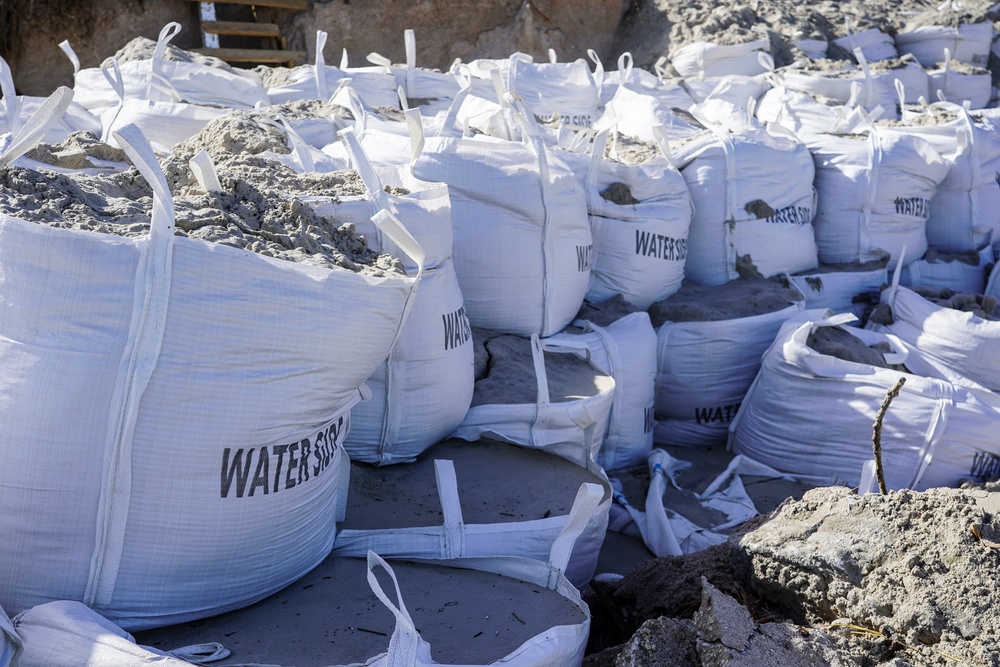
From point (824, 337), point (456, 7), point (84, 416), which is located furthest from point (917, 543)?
point (456, 7)

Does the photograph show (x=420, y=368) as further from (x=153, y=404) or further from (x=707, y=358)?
(x=707, y=358)

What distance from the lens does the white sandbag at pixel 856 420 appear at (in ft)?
8.07

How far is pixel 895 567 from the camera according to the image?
1384 mm

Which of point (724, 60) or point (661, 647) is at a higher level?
point (724, 60)

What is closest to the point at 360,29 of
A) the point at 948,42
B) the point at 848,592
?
the point at 948,42

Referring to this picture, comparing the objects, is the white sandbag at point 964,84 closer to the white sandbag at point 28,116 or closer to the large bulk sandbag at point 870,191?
the large bulk sandbag at point 870,191

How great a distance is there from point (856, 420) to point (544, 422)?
981 mm

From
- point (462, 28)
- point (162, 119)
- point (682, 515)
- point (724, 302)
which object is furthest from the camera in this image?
point (462, 28)

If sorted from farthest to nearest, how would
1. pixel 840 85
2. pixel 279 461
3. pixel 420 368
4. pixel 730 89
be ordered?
pixel 840 85 < pixel 730 89 < pixel 420 368 < pixel 279 461

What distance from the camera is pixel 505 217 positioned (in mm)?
2398

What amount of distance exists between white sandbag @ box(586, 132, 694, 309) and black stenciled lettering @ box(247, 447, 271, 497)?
166 centimetres

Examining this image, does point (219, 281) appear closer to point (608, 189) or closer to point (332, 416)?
point (332, 416)

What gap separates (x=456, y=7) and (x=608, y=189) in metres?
4.61

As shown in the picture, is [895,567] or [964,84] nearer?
[895,567]
